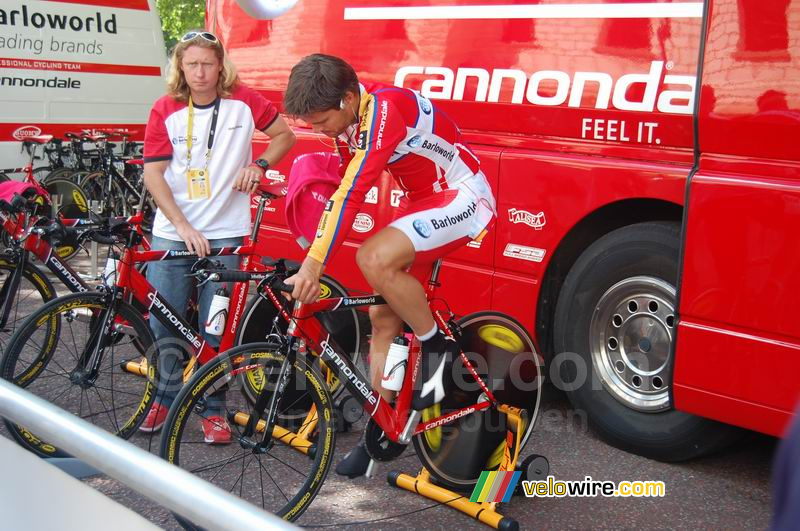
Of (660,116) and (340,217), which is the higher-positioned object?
(660,116)

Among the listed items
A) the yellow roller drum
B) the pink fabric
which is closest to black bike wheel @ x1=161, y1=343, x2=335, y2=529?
the yellow roller drum

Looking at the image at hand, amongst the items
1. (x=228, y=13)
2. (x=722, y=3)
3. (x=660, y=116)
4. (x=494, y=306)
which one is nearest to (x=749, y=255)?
(x=660, y=116)

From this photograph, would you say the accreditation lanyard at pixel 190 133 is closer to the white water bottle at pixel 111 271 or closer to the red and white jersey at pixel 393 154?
the white water bottle at pixel 111 271

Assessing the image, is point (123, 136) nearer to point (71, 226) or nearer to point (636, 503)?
point (71, 226)

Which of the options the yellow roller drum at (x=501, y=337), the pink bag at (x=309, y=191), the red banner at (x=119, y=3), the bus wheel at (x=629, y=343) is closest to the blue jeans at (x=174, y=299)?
the pink bag at (x=309, y=191)

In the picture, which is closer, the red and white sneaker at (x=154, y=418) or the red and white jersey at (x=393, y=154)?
the red and white jersey at (x=393, y=154)

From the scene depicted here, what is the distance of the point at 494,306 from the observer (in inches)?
202

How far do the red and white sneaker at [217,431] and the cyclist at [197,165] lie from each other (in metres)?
0.43

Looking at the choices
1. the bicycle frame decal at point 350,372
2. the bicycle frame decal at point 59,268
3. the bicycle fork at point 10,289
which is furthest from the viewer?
the bicycle fork at point 10,289

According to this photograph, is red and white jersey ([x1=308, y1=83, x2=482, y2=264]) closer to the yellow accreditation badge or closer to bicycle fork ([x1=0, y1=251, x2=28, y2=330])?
the yellow accreditation badge

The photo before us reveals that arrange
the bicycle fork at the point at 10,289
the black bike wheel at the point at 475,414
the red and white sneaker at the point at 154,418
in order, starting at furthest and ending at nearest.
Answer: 1. the bicycle fork at the point at 10,289
2. the red and white sneaker at the point at 154,418
3. the black bike wheel at the point at 475,414

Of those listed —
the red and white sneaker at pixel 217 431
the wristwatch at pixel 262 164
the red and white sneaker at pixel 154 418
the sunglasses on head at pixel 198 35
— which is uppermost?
the sunglasses on head at pixel 198 35

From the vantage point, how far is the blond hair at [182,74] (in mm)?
4531

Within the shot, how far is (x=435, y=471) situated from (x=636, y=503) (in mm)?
Result: 883
